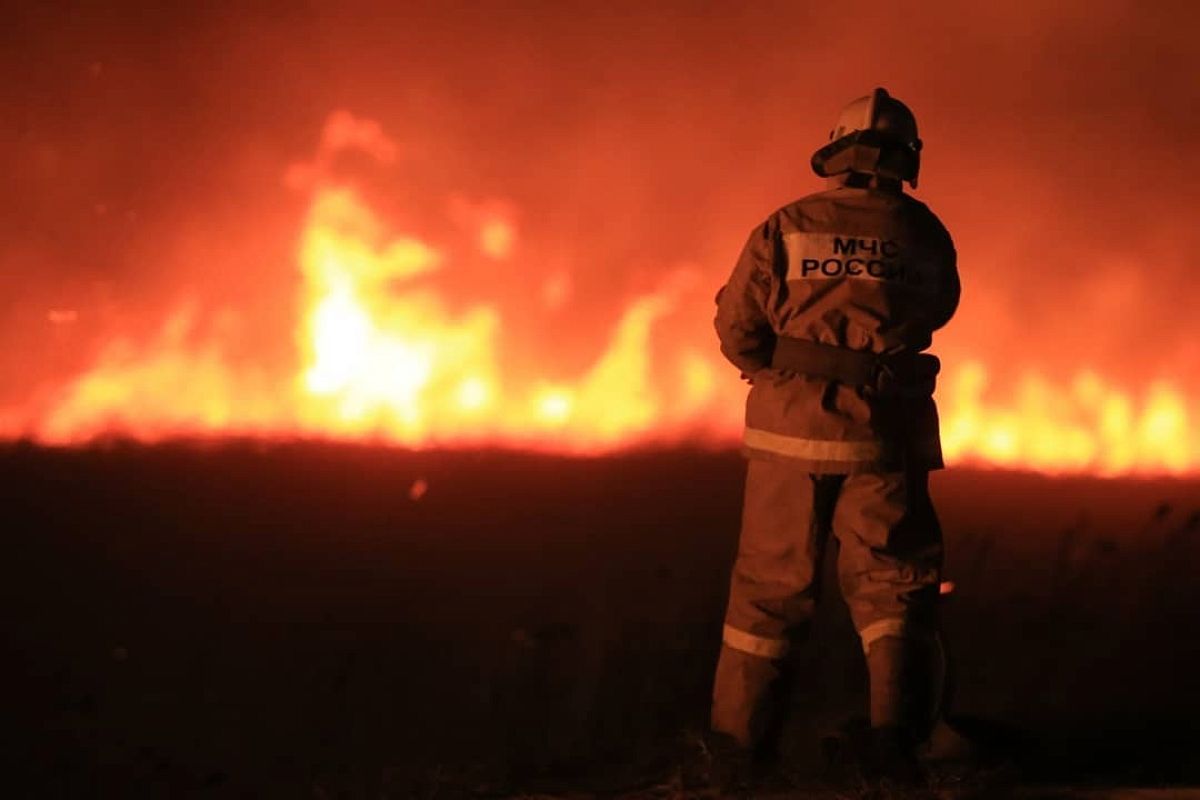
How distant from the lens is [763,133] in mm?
9039

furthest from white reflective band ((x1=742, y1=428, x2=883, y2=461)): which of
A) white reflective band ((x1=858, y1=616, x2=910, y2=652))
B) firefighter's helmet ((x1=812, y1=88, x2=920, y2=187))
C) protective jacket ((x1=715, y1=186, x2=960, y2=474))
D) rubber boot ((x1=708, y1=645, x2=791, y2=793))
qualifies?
firefighter's helmet ((x1=812, y1=88, x2=920, y2=187))

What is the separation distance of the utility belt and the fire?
5.15m

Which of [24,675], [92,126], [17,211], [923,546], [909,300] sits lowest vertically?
[24,675]

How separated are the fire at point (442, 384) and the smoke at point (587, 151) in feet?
0.42

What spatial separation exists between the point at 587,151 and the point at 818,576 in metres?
5.81

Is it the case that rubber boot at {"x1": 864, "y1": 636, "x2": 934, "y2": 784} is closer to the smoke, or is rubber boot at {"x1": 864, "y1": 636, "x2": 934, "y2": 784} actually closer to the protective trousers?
the protective trousers

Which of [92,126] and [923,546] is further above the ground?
[92,126]

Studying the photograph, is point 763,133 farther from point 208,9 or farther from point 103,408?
point 103,408

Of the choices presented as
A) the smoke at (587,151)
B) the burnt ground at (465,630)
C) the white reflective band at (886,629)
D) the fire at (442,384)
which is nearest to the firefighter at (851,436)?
the white reflective band at (886,629)

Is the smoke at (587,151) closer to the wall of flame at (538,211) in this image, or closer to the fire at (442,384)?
the wall of flame at (538,211)

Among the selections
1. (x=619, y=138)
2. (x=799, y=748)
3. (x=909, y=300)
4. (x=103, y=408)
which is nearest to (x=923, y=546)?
(x=909, y=300)

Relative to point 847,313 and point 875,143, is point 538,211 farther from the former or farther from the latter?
point 847,313

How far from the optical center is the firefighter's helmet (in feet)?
12.4

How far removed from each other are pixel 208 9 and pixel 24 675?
5257 mm
